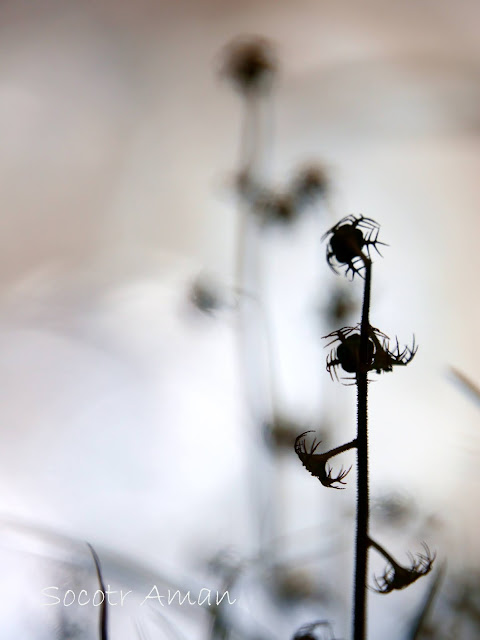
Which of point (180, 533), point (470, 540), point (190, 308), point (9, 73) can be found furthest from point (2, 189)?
point (470, 540)

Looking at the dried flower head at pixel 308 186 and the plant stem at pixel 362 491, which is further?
the dried flower head at pixel 308 186

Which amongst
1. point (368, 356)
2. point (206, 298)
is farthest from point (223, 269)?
→ point (368, 356)

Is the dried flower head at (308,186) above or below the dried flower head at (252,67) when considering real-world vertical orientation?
below

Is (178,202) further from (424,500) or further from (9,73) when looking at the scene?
(424,500)

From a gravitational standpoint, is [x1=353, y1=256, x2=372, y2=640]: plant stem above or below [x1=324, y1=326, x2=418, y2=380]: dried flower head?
below

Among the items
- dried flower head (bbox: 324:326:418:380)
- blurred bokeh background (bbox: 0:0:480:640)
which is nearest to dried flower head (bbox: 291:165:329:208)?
blurred bokeh background (bbox: 0:0:480:640)

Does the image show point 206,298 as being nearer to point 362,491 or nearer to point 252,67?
point 252,67

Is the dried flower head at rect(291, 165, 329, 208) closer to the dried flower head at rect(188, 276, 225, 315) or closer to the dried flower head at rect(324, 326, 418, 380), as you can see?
the dried flower head at rect(188, 276, 225, 315)

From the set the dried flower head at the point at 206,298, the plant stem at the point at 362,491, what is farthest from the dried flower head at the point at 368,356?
the dried flower head at the point at 206,298

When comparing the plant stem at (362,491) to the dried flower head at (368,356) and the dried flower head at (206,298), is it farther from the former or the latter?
the dried flower head at (206,298)
